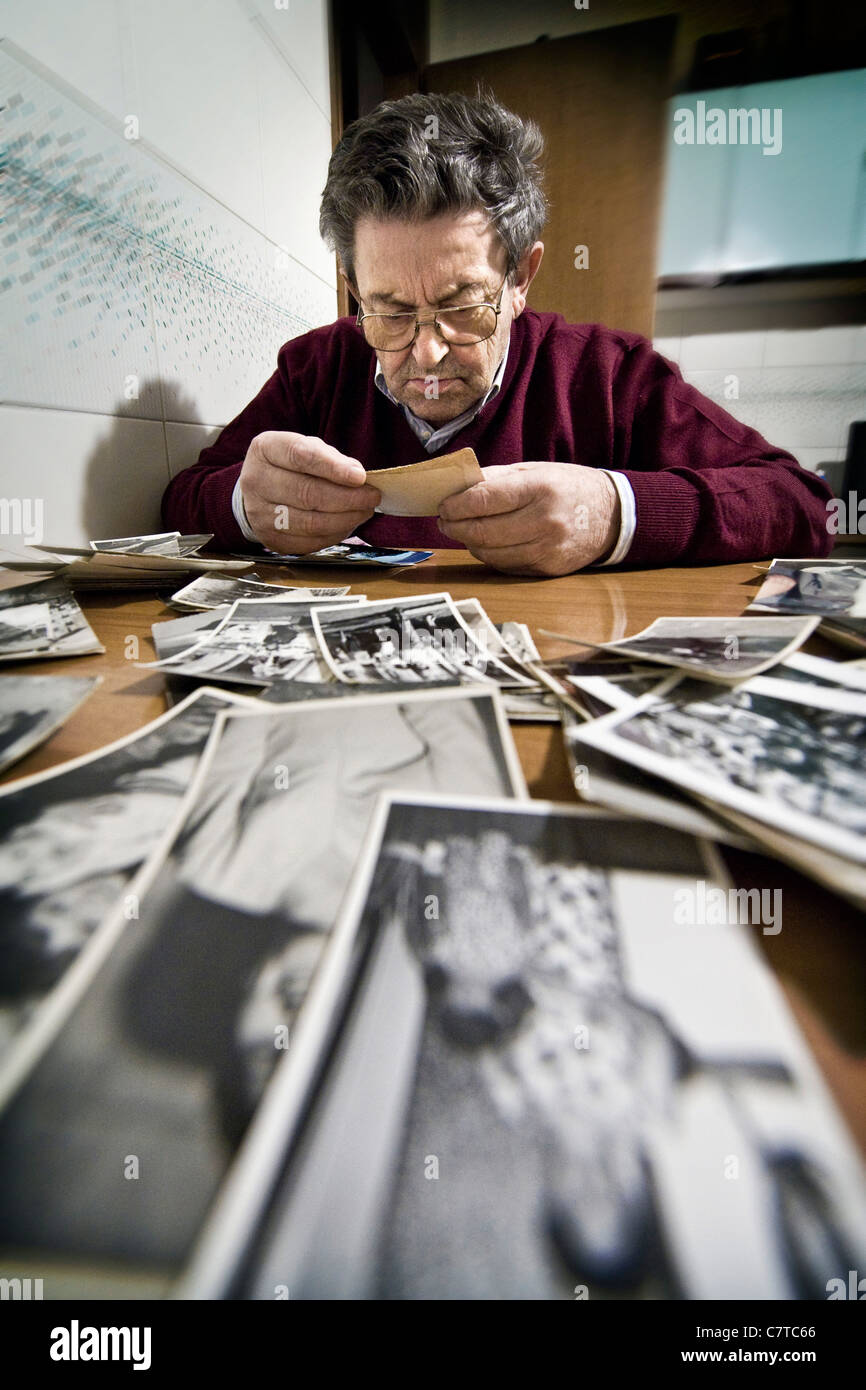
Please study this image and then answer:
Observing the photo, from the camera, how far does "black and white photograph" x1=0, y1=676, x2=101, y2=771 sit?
1.06 ft

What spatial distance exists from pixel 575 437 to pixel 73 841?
109 centimetres

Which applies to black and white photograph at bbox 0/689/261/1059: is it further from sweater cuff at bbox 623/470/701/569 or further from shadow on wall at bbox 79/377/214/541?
shadow on wall at bbox 79/377/214/541

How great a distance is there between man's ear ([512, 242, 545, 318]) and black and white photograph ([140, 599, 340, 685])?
0.81m

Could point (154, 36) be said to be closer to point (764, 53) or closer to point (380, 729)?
point (380, 729)

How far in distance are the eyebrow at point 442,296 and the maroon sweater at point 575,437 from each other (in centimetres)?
22

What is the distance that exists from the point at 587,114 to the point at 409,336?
2419mm

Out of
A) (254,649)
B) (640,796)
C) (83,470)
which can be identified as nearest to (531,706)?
(640,796)

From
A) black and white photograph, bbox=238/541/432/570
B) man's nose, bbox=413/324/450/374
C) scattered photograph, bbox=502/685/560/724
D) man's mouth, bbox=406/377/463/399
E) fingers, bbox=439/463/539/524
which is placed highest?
man's nose, bbox=413/324/450/374

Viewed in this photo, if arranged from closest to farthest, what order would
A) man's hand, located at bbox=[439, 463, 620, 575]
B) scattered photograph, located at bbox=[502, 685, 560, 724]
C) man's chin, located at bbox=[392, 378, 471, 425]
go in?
scattered photograph, located at bbox=[502, 685, 560, 724] → man's hand, located at bbox=[439, 463, 620, 575] → man's chin, located at bbox=[392, 378, 471, 425]

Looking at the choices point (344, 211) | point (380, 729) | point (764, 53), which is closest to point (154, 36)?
point (344, 211)

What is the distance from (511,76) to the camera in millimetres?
2455

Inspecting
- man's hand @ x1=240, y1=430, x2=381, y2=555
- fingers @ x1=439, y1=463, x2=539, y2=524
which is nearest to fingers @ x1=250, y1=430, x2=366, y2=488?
man's hand @ x1=240, y1=430, x2=381, y2=555

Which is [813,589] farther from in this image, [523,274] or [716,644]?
[523,274]

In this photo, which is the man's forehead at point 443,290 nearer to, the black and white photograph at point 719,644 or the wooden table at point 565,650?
the wooden table at point 565,650
